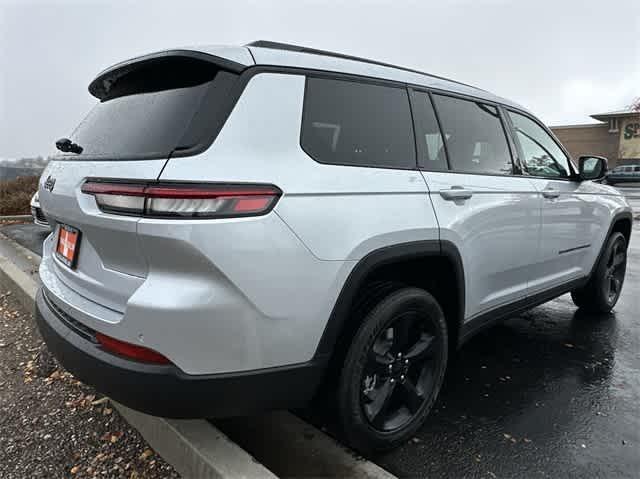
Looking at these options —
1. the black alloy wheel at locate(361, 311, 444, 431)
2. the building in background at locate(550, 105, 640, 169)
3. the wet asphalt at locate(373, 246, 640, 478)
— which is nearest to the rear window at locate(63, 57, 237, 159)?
the black alloy wheel at locate(361, 311, 444, 431)

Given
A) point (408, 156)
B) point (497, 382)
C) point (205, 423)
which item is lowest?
point (497, 382)

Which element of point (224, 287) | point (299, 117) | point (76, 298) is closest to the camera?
point (224, 287)

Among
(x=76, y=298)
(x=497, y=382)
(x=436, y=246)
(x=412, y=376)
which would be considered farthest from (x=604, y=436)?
(x=76, y=298)

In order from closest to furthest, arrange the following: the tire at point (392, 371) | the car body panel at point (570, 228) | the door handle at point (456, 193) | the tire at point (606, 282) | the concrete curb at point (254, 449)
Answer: the concrete curb at point (254, 449) → the tire at point (392, 371) → the door handle at point (456, 193) → the car body panel at point (570, 228) → the tire at point (606, 282)

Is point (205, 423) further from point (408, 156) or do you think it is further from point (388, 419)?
point (408, 156)

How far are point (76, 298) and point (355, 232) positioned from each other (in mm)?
1280

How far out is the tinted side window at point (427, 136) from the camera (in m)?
2.39

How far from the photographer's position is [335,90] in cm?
206

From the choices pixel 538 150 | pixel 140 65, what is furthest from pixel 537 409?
pixel 140 65

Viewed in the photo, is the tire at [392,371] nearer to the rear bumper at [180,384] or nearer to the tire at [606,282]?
the rear bumper at [180,384]

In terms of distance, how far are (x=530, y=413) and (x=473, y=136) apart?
67.8 inches

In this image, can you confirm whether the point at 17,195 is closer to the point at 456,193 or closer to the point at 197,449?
the point at 197,449

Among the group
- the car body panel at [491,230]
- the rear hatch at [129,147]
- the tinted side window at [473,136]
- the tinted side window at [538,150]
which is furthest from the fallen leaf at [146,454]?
the tinted side window at [538,150]

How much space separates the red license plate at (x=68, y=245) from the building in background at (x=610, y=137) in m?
39.7
